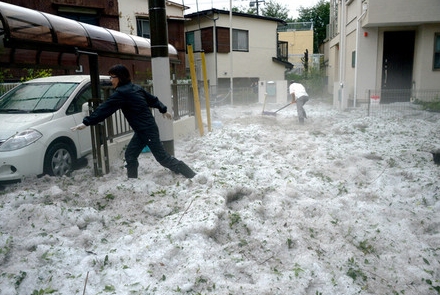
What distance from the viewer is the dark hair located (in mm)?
4969

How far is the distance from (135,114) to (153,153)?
0.60m

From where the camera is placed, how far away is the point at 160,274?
10.0 ft

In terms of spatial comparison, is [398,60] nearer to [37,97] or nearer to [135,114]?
[135,114]

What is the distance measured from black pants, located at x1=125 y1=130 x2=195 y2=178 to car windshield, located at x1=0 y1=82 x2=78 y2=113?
5.61 feet

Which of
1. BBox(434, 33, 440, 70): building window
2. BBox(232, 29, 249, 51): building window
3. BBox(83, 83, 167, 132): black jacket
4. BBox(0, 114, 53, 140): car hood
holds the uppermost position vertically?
BBox(232, 29, 249, 51): building window

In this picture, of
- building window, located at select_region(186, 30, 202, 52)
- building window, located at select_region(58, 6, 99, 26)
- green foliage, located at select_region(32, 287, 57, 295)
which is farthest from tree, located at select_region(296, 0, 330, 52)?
green foliage, located at select_region(32, 287, 57, 295)

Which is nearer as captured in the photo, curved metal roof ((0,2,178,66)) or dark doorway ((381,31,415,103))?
curved metal roof ((0,2,178,66))

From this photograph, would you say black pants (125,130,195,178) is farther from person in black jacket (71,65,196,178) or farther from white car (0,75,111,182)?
white car (0,75,111,182)

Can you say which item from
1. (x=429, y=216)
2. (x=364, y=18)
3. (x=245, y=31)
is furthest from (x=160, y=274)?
(x=245, y=31)

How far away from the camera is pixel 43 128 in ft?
18.2

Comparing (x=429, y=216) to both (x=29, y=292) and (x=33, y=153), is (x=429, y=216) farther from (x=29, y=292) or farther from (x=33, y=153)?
(x=33, y=153)

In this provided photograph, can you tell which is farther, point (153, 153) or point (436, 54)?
point (436, 54)

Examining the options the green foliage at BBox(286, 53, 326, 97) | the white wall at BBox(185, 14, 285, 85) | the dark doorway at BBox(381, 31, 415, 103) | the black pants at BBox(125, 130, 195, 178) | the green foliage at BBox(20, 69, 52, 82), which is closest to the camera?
the black pants at BBox(125, 130, 195, 178)

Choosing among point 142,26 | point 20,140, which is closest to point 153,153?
point 20,140
